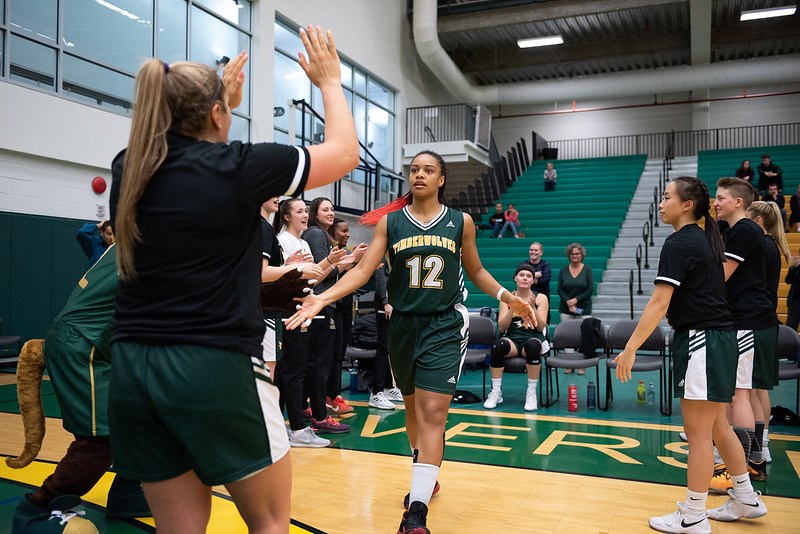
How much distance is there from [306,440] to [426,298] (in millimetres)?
2220

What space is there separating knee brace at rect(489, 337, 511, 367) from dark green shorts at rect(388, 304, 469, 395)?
11.1ft

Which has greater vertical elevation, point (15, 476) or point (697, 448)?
point (697, 448)

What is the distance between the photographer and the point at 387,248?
3596mm

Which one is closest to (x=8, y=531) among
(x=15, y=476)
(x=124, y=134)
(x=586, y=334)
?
(x=15, y=476)

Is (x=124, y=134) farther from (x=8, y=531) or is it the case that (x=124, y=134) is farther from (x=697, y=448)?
(x=697, y=448)

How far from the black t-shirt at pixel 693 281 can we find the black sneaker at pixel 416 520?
1608 millimetres

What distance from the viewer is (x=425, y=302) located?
3432 millimetres

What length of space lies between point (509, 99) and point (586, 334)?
14359 millimetres

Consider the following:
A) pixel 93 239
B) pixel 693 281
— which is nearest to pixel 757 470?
pixel 693 281

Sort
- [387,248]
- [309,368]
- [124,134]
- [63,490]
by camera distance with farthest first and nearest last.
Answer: [124,134]
[309,368]
[387,248]
[63,490]

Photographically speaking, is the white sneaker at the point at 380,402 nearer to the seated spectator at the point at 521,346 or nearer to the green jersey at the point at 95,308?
the seated spectator at the point at 521,346

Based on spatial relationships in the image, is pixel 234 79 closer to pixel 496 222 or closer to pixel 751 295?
pixel 751 295

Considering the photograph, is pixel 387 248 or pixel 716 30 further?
pixel 716 30

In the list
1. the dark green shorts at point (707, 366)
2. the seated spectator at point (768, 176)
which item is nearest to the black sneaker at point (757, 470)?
the dark green shorts at point (707, 366)
